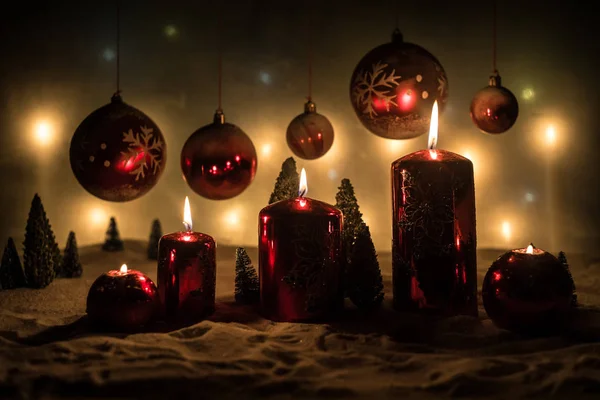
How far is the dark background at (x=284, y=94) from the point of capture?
12.0 ft

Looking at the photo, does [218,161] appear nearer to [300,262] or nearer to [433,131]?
[300,262]

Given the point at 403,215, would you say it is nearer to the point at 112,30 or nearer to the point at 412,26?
the point at 412,26

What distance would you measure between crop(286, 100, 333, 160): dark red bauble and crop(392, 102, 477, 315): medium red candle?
2.66ft

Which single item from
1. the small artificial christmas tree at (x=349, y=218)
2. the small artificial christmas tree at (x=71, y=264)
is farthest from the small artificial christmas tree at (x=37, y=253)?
the small artificial christmas tree at (x=349, y=218)

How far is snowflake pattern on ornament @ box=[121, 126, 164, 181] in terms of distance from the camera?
7.25 feet

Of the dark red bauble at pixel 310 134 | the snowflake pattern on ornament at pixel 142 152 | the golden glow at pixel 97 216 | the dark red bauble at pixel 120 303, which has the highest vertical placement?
the dark red bauble at pixel 310 134

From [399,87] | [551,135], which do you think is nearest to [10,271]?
[399,87]

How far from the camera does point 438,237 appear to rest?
2.04 meters

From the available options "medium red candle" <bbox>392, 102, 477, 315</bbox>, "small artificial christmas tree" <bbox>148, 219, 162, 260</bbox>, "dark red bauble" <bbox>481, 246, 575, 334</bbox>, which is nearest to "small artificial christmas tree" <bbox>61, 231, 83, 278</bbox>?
"small artificial christmas tree" <bbox>148, 219, 162, 260</bbox>

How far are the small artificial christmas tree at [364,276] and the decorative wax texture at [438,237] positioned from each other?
116 mm

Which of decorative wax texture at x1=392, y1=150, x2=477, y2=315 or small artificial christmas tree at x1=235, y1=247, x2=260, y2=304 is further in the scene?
small artificial christmas tree at x1=235, y1=247, x2=260, y2=304

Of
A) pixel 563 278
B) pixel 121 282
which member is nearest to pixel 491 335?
pixel 563 278

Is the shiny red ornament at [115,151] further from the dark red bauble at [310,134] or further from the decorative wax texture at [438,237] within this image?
the decorative wax texture at [438,237]

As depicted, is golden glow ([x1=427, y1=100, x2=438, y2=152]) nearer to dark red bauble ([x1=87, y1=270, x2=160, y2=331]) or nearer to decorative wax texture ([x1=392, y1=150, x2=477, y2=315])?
decorative wax texture ([x1=392, y1=150, x2=477, y2=315])
